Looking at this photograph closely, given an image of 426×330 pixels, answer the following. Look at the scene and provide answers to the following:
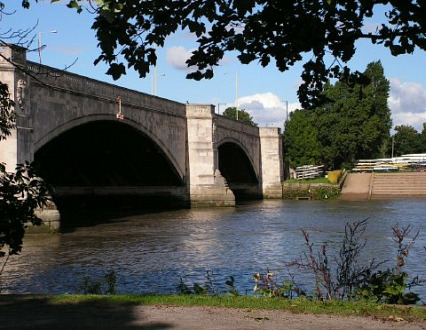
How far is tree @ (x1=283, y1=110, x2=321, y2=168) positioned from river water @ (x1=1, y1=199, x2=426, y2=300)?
3961cm

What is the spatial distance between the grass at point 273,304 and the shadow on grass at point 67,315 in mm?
177

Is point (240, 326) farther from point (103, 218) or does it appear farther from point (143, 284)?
point (103, 218)

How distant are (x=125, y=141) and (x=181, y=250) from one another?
63.0 ft

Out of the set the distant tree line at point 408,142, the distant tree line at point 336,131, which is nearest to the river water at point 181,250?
the distant tree line at point 336,131

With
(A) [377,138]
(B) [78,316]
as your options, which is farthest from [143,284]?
(A) [377,138]

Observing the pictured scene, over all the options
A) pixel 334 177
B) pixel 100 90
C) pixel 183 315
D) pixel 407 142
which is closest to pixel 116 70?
pixel 183 315

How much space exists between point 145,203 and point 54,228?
20.0 meters

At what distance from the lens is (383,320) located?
7.09 meters

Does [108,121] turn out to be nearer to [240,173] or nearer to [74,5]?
[240,173]

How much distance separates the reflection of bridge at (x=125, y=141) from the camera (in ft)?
93.4

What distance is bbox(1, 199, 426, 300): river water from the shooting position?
13828mm

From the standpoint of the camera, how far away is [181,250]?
1962 cm

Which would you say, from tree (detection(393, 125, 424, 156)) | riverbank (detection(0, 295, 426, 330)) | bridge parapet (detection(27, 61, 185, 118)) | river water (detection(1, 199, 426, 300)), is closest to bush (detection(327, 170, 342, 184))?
bridge parapet (detection(27, 61, 185, 118))

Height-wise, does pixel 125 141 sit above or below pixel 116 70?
above
